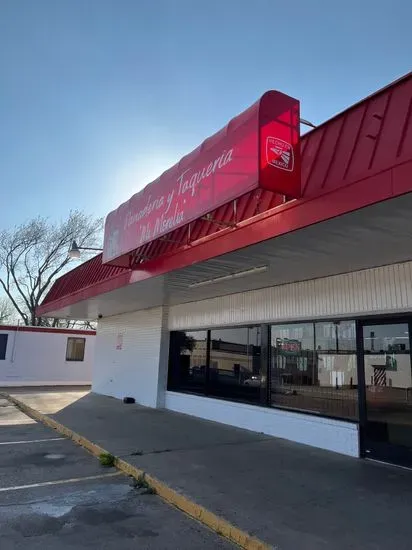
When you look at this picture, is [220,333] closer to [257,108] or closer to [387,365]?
[387,365]

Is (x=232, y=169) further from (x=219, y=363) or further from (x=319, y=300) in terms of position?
(x=219, y=363)

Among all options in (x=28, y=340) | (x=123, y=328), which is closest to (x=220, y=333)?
(x=123, y=328)

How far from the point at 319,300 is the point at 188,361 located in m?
5.58

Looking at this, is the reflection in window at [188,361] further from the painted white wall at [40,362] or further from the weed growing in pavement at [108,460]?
the painted white wall at [40,362]

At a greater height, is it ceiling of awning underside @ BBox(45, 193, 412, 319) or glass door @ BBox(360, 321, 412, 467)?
ceiling of awning underside @ BBox(45, 193, 412, 319)

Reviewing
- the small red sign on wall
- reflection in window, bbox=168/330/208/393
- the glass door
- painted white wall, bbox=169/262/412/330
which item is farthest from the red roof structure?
the small red sign on wall

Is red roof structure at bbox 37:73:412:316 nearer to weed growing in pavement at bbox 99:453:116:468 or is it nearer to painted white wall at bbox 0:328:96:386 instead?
weed growing in pavement at bbox 99:453:116:468

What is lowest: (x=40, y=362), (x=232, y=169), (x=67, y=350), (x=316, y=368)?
(x=40, y=362)

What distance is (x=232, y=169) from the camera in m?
5.59

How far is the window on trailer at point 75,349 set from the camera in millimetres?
23703

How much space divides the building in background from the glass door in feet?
0.07

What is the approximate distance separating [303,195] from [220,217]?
2210 mm

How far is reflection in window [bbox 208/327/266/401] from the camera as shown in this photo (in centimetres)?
1023

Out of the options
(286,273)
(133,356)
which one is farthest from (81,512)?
(133,356)
